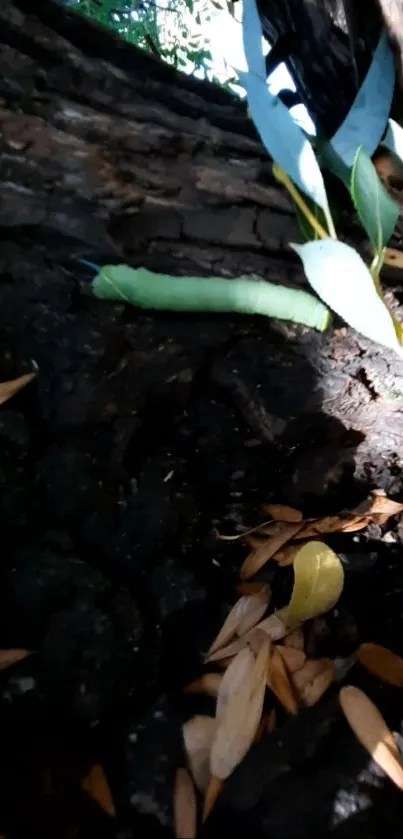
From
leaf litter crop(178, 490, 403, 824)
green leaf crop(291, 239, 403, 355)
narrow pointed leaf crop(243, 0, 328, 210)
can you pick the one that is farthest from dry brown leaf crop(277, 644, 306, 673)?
narrow pointed leaf crop(243, 0, 328, 210)

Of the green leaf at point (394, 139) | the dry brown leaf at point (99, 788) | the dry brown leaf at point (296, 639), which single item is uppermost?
the green leaf at point (394, 139)

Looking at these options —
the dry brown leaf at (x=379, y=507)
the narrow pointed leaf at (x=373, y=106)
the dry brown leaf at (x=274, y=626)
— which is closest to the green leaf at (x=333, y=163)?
the narrow pointed leaf at (x=373, y=106)

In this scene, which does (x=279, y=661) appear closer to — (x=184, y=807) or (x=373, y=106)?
(x=184, y=807)

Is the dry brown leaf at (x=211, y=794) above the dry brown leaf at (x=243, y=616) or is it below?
below

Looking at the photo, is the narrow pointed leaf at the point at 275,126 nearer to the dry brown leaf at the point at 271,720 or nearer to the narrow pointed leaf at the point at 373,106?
the narrow pointed leaf at the point at 373,106

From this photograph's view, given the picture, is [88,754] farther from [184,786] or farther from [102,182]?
[102,182]
